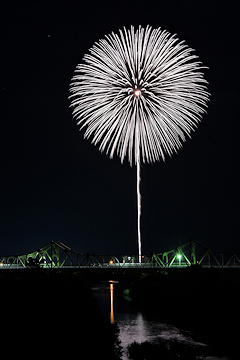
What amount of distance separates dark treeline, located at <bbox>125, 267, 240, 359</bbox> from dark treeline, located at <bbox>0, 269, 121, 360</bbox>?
13958 millimetres

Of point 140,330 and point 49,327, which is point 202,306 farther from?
point 49,327

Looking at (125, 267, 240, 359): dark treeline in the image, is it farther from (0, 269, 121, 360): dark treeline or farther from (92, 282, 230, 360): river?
(0, 269, 121, 360): dark treeline

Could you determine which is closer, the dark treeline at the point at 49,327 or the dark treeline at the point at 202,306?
the dark treeline at the point at 49,327

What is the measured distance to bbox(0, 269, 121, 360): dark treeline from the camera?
71.9 feet

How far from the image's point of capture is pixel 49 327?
25547 millimetres

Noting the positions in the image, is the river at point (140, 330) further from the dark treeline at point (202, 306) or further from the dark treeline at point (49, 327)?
the dark treeline at point (49, 327)

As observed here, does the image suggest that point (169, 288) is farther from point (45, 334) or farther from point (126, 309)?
point (45, 334)

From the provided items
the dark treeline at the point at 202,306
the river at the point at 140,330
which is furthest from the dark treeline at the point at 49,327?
the dark treeline at the point at 202,306

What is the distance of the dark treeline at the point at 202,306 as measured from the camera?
4178cm

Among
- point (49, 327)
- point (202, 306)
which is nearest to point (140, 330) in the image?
point (202, 306)

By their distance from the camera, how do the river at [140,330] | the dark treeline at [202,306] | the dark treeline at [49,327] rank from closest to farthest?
the dark treeline at [49,327]
the dark treeline at [202,306]
the river at [140,330]

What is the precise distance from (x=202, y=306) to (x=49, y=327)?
102ft

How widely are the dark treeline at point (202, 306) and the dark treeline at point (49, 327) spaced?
1396cm

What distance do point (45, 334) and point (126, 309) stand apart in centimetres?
4771
